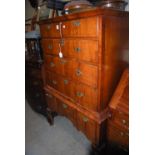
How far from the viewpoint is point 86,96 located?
4.29 feet

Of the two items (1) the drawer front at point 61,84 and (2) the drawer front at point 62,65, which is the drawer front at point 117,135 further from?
(2) the drawer front at point 62,65

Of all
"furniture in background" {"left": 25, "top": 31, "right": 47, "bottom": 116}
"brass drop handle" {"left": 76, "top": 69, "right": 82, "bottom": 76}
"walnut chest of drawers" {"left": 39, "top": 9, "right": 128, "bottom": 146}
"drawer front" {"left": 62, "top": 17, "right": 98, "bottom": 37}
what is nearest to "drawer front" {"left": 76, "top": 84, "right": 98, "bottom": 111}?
"walnut chest of drawers" {"left": 39, "top": 9, "right": 128, "bottom": 146}

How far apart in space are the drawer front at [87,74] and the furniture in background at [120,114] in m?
0.23

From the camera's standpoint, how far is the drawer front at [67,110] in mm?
1526

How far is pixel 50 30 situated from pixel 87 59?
23.8 inches

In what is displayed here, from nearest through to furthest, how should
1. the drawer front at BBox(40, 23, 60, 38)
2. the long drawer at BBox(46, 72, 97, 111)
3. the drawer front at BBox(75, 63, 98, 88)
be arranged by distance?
the drawer front at BBox(75, 63, 98, 88) → the long drawer at BBox(46, 72, 97, 111) → the drawer front at BBox(40, 23, 60, 38)

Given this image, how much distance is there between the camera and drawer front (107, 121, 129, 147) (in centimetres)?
124

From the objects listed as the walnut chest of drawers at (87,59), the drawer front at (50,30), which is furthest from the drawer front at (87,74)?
the drawer front at (50,30)

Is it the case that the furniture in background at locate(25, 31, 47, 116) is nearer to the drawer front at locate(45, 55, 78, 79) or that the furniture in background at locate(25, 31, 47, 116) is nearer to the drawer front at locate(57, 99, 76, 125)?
the drawer front at locate(45, 55, 78, 79)

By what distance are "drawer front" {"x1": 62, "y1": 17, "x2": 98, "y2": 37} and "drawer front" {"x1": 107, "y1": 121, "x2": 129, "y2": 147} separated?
0.84 metres

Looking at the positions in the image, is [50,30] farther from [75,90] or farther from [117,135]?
[117,135]

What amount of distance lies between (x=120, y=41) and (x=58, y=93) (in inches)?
36.4
